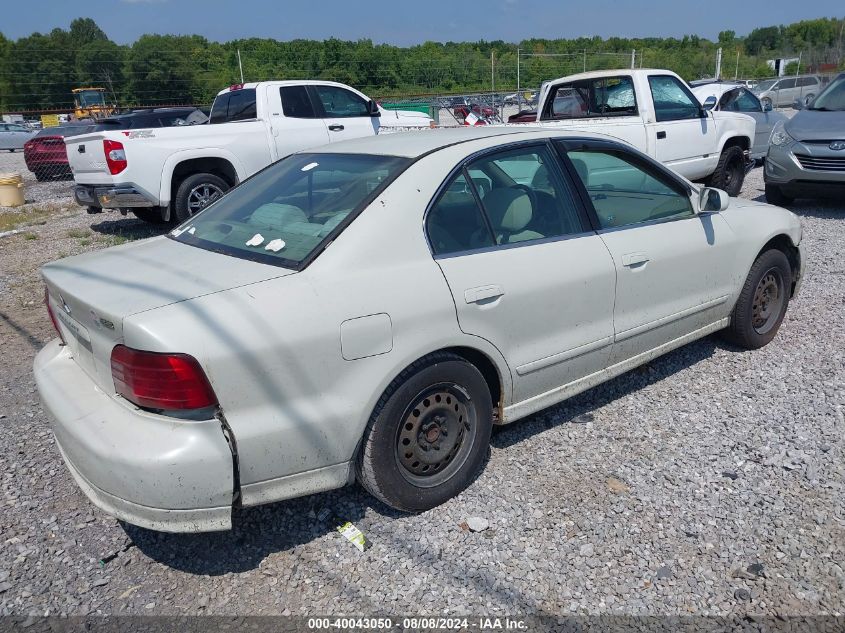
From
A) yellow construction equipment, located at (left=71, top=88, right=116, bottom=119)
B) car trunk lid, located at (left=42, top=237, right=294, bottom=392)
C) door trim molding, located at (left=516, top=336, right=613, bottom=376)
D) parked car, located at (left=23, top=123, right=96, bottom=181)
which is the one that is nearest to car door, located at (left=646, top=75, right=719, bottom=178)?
door trim molding, located at (left=516, top=336, right=613, bottom=376)

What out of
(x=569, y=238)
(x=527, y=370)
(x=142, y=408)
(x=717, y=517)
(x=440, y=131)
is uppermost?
(x=440, y=131)

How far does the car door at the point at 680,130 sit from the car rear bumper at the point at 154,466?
7.68 m

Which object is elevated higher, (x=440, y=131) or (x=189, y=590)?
(x=440, y=131)

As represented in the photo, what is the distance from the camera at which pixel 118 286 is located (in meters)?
2.91

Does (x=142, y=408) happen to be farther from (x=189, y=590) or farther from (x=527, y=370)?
(x=527, y=370)

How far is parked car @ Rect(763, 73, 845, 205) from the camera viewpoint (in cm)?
857

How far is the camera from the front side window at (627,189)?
13.1 ft

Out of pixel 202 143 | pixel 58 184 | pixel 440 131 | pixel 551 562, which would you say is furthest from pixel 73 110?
pixel 551 562

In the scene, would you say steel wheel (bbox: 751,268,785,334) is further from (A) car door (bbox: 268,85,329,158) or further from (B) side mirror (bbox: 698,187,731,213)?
(A) car door (bbox: 268,85,329,158)

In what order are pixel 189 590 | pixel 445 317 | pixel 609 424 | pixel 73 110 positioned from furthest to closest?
pixel 73 110
pixel 609 424
pixel 445 317
pixel 189 590

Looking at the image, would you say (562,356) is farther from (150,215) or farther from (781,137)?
(150,215)

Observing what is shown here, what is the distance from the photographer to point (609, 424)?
13.2 ft

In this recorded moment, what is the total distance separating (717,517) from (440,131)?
2468 millimetres

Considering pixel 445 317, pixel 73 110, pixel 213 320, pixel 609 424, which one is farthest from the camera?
pixel 73 110
